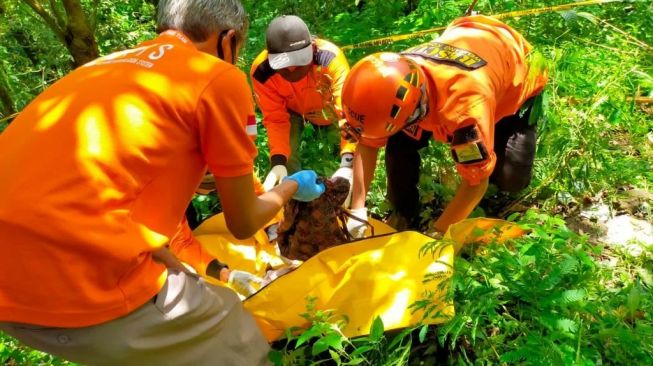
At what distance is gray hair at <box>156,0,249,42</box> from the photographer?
1692mm

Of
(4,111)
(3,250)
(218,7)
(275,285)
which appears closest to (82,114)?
(3,250)

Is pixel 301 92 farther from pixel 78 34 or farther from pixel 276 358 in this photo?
pixel 276 358

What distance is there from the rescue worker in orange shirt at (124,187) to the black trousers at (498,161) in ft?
5.37

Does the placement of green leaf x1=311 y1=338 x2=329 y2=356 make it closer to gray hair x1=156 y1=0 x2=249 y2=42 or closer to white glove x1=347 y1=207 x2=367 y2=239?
white glove x1=347 y1=207 x2=367 y2=239

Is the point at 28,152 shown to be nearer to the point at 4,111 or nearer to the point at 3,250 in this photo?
the point at 3,250

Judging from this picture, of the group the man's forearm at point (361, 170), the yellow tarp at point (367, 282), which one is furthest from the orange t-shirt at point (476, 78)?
the yellow tarp at point (367, 282)

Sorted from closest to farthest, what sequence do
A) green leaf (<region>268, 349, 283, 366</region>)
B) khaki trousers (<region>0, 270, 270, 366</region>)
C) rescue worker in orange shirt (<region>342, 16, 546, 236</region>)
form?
1. khaki trousers (<region>0, 270, 270, 366</region>)
2. green leaf (<region>268, 349, 283, 366</region>)
3. rescue worker in orange shirt (<region>342, 16, 546, 236</region>)

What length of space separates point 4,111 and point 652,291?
236 inches

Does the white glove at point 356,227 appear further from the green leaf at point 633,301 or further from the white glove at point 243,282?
the green leaf at point 633,301

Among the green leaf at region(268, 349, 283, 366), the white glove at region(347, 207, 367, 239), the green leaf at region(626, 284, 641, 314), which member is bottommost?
the white glove at region(347, 207, 367, 239)

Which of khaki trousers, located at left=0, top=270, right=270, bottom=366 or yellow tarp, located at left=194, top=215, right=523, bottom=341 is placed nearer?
khaki trousers, located at left=0, top=270, right=270, bottom=366

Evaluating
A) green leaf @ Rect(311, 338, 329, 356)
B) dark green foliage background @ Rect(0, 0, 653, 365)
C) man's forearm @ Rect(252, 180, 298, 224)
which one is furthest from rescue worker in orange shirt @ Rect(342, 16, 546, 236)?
green leaf @ Rect(311, 338, 329, 356)

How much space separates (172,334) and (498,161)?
221 centimetres

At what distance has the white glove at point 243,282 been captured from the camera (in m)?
2.63
